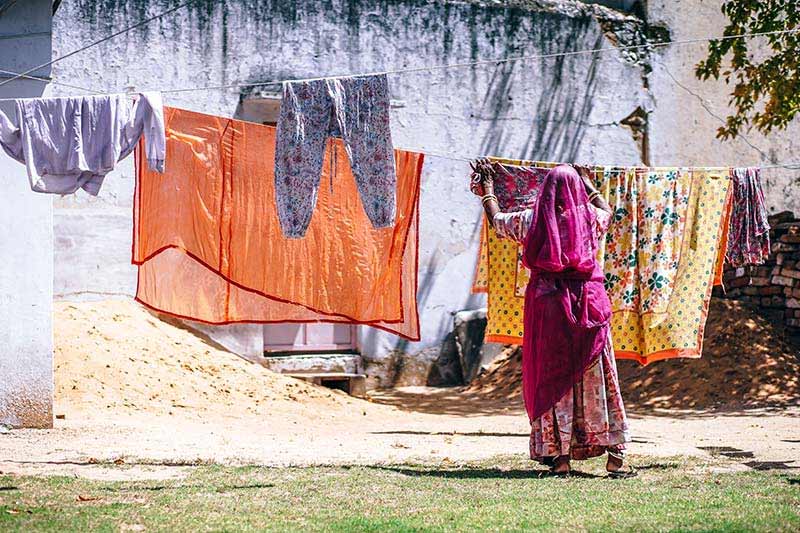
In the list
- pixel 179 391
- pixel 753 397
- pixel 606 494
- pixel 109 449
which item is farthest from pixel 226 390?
pixel 606 494

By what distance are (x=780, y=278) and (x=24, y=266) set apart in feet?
24.2

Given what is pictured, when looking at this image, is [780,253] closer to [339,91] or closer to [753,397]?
[753,397]

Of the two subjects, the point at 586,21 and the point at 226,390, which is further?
the point at 586,21

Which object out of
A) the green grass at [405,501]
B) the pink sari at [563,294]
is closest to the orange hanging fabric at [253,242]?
the green grass at [405,501]

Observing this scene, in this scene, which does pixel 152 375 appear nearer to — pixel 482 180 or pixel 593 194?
pixel 482 180

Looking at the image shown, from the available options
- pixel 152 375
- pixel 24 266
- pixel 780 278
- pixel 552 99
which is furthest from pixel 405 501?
pixel 552 99

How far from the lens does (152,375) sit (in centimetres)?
1011

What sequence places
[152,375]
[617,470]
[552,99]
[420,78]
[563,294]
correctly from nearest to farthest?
[563,294]
[617,470]
[152,375]
[420,78]
[552,99]

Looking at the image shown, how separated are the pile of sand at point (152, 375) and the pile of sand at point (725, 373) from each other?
2415mm

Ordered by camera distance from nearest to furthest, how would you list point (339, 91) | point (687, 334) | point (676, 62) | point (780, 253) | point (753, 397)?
point (339, 91)
point (687, 334)
point (753, 397)
point (780, 253)
point (676, 62)

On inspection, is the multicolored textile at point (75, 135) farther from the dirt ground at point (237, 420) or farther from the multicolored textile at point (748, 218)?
the multicolored textile at point (748, 218)

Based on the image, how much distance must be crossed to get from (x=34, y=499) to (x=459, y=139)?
7948 mm

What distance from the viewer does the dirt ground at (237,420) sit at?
7.13 meters

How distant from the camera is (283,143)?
711cm
